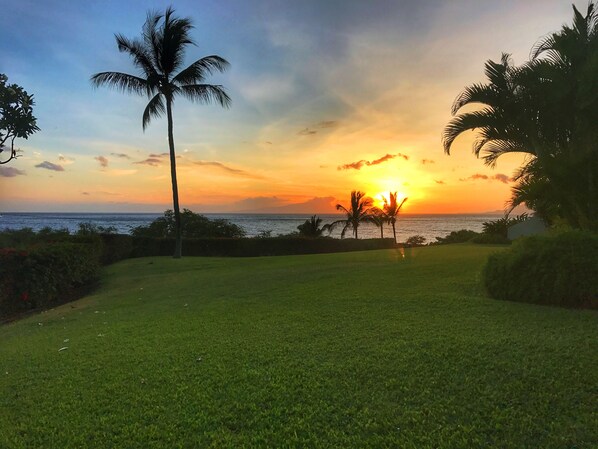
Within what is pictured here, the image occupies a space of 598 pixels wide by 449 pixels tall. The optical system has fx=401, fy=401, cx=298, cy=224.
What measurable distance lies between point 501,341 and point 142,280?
10.4 metres

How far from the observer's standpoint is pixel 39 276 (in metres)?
Result: 9.55

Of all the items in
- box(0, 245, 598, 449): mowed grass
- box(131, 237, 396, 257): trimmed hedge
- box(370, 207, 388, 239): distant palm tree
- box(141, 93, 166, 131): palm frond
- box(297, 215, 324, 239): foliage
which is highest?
box(141, 93, 166, 131): palm frond

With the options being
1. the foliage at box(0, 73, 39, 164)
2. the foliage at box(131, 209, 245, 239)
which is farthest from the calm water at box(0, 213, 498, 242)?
the foliage at box(0, 73, 39, 164)

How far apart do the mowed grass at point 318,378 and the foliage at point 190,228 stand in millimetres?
20215

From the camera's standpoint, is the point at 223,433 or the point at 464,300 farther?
the point at 464,300

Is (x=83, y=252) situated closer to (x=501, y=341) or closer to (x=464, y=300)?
(x=464, y=300)

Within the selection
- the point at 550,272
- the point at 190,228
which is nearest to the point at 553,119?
the point at 550,272

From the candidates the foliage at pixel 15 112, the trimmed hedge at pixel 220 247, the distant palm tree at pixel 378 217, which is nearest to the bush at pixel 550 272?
the foliage at pixel 15 112

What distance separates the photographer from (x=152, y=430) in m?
2.83

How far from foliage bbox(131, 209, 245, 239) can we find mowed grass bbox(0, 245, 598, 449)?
20.2 meters

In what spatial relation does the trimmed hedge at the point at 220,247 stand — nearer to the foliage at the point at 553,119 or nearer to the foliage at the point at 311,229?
the foliage at the point at 311,229

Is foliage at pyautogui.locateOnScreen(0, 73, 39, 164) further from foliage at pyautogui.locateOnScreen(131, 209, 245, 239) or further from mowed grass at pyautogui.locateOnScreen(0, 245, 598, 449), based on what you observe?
foliage at pyautogui.locateOnScreen(131, 209, 245, 239)

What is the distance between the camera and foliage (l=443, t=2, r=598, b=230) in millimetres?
7715

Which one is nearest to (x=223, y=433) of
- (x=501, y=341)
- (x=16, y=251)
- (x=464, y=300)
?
(x=501, y=341)
